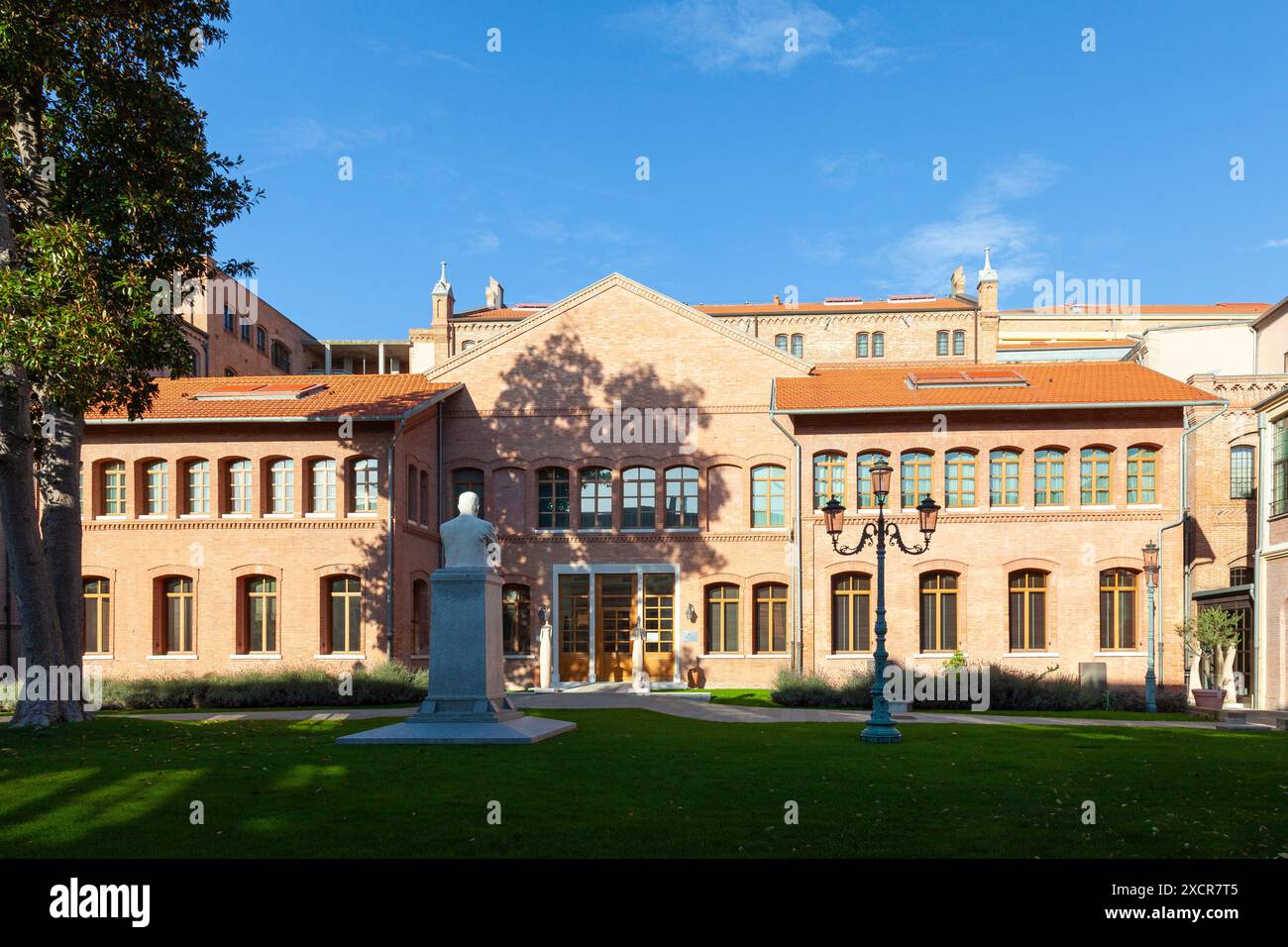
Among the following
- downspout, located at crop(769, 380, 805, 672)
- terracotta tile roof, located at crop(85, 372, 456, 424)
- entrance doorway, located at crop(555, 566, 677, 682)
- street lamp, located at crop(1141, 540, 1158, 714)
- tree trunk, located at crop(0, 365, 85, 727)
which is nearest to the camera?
tree trunk, located at crop(0, 365, 85, 727)

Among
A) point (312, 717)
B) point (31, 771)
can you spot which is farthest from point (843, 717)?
point (31, 771)

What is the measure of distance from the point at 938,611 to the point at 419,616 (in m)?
14.3

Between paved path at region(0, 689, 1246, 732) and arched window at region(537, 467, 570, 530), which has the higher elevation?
arched window at region(537, 467, 570, 530)

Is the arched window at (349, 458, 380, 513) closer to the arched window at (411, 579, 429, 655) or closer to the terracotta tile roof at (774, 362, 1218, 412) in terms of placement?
the arched window at (411, 579, 429, 655)

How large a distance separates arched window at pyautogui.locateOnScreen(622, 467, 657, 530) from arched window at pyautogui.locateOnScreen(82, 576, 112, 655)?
14184 mm

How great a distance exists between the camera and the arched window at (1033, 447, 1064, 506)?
2997 centimetres

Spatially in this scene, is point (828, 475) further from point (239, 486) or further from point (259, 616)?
point (239, 486)

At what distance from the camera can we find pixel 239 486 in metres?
29.8

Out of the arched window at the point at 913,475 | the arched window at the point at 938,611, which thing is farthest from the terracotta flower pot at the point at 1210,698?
the arched window at the point at 913,475

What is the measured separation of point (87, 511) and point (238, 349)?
21.0m

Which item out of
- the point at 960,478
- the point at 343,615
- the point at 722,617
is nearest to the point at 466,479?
the point at 343,615

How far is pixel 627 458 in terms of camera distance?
32.2m

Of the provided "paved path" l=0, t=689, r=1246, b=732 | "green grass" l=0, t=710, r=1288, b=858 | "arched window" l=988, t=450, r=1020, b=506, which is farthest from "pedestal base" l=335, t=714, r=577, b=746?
"arched window" l=988, t=450, r=1020, b=506
